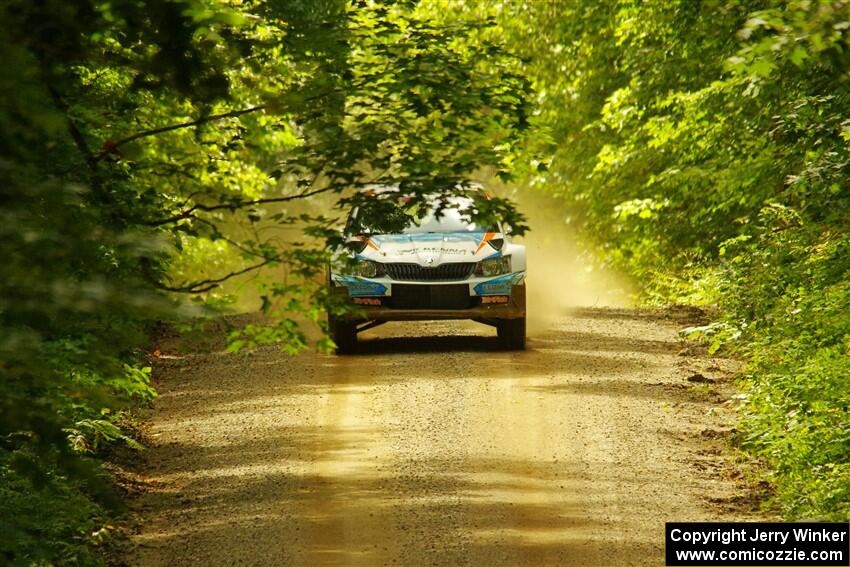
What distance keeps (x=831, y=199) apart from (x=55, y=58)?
860cm

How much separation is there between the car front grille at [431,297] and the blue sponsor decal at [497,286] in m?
0.14

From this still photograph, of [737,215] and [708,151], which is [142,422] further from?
[737,215]

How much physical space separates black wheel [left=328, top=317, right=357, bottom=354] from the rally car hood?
127cm

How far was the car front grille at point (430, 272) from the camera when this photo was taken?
55.3 feet

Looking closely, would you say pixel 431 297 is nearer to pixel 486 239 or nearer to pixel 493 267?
pixel 493 267

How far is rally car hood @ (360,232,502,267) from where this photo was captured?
1681 cm

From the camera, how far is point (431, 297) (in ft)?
55.5

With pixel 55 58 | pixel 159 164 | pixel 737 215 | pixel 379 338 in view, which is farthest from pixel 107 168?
pixel 737 215

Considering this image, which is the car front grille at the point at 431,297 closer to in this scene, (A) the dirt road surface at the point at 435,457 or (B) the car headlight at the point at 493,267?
(B) the car headlight at the point at 493,267

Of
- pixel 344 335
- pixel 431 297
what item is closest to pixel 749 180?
pixel 431 297

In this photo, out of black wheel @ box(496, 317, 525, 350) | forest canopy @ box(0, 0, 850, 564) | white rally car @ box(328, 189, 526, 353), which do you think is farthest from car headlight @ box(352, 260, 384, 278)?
forest canopy @ box(0, 0, 850, 564)

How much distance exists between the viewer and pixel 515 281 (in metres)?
17.1

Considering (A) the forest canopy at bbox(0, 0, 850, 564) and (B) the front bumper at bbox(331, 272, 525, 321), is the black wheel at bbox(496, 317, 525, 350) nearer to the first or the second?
(B) the front bumper at bbox(331, 272, 525, 321)

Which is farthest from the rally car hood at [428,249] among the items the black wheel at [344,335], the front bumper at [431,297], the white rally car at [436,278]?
the black wheel at [344,335]
